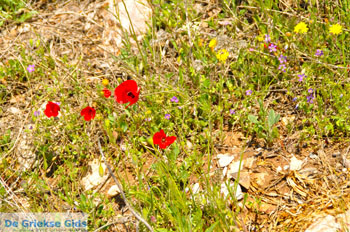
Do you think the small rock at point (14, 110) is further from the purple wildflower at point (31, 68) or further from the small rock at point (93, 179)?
the small rock at point (93, 179)

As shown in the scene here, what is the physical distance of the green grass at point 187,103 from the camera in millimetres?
2660

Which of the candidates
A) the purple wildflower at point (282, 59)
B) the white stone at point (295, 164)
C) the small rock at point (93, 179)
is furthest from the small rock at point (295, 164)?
the small rock at point (93, 179)

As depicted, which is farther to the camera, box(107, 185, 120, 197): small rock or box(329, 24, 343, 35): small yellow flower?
box(329, 24, 343, 35): small yellow flower

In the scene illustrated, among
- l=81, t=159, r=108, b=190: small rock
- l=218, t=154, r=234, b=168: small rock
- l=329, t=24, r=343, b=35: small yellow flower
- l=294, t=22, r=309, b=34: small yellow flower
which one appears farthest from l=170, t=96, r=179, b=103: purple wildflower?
l=329, t=24, r=343, b=35: small yellow flower

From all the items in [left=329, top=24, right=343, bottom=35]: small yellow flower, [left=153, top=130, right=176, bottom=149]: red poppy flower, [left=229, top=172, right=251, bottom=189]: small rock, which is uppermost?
[left=329, top=24, right=343, bottom=35]: small yellow flower

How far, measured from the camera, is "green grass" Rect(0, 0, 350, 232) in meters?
2.66

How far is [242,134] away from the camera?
2.91m

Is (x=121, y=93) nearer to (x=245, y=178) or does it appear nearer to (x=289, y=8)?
(x=245, y=178)

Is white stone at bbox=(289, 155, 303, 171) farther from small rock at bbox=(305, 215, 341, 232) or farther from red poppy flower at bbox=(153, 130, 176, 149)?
red poppy flower at bbox=(153, 130, 176, 149)

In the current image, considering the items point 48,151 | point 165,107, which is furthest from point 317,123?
point 48,151

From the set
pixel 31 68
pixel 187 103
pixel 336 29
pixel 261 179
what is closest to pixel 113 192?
pixel 187 103

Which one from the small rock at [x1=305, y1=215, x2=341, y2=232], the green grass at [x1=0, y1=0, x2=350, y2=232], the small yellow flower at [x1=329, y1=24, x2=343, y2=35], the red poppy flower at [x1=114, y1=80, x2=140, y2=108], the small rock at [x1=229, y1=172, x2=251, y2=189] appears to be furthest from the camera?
the small yellow flower at [x1=329, y1=24, x2=343, y2=35]

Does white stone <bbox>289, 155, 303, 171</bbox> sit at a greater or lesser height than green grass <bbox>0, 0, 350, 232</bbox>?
lesser

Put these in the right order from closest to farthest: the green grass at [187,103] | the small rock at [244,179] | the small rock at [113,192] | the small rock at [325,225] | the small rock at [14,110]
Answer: the small rock at [325,225] < the small rock at [244,179] < the green grass at [187,103] < the small rock at [113,192] < the small rock at [14,110]
